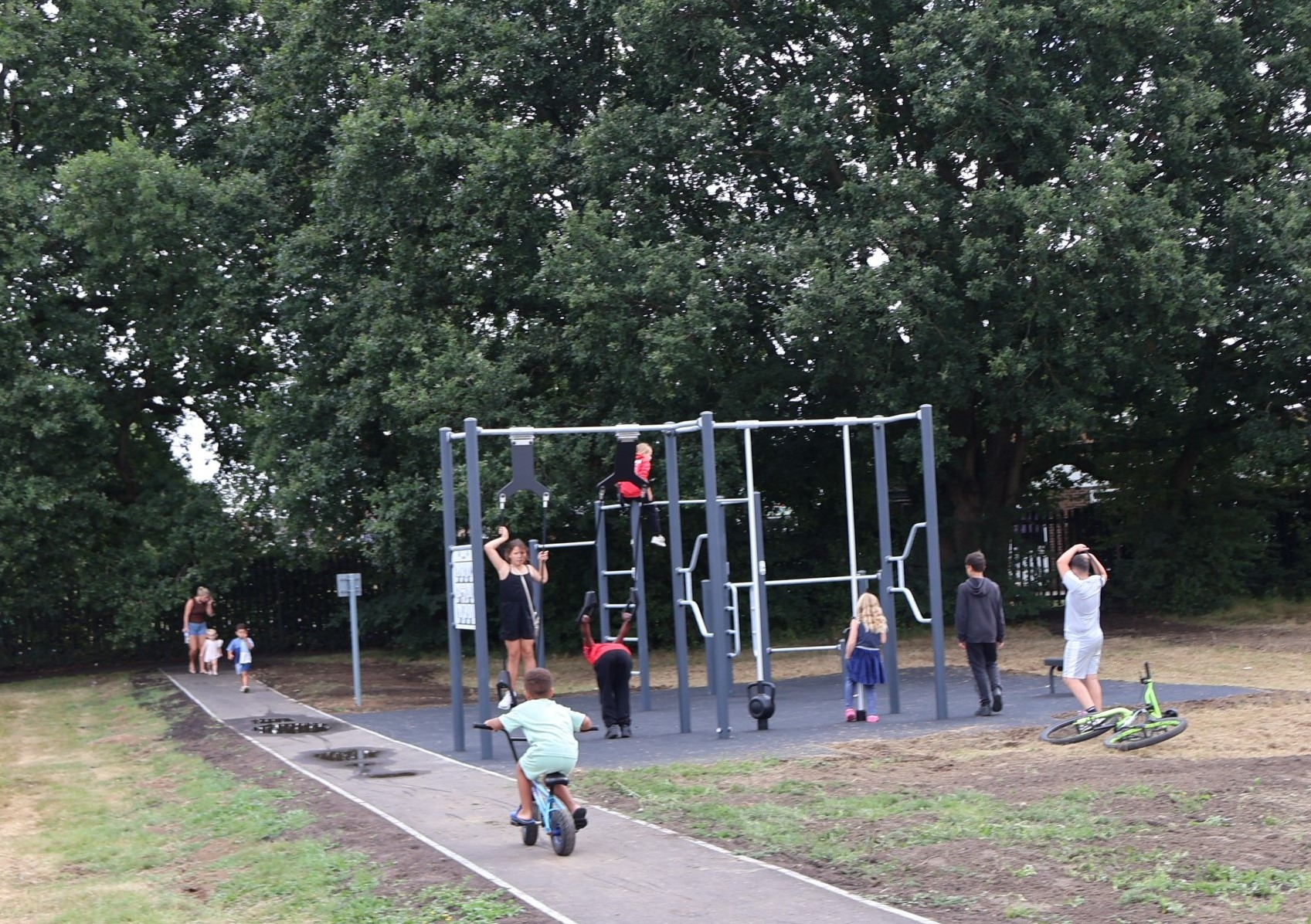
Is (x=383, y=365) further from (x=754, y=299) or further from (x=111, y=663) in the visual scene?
(x=111, y=663)

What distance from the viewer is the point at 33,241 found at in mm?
23922

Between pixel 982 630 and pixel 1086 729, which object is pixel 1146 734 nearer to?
pixel 1086 729

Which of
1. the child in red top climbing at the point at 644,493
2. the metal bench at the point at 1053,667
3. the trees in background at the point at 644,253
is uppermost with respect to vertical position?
the trees in background at the point at 644,253

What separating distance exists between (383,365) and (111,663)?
10.3 m

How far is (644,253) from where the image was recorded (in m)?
20.3

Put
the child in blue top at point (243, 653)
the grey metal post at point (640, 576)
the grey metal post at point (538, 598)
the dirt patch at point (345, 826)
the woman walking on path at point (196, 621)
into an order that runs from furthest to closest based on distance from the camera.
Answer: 1. the woman walking on path at point (196, 621)
2. the child in blue top at point (243, 653)
3. the grey metal post at point (640, 576)
4. the grey metal post at point (538, 598)
5. the dirt patch at point (345, 826)

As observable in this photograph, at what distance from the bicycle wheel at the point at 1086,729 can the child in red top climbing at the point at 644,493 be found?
177 inches

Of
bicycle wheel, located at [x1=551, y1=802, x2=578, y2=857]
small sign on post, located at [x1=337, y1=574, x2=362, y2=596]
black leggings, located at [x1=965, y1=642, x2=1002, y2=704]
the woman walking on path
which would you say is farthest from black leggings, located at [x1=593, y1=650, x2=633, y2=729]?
the woman walking on path

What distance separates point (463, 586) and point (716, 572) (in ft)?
7.87

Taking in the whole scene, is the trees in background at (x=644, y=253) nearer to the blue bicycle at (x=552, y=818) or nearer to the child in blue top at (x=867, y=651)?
the child in blue top at (x=867, y=651)

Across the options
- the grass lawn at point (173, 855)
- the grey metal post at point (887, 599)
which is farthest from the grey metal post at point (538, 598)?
the grey metal post at point (887, 599)

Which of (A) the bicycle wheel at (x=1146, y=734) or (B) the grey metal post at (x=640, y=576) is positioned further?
(B) the grey metal post at (x=640, y=576)

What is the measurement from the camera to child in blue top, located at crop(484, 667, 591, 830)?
333 inches

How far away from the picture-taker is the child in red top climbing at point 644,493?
14742 mm
